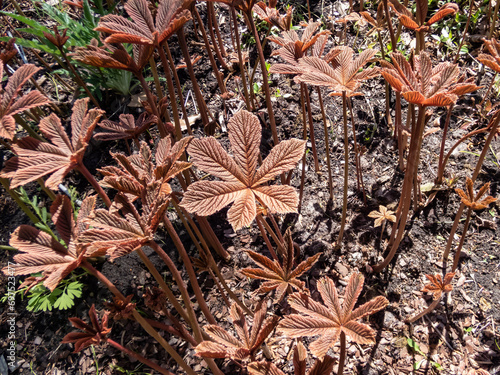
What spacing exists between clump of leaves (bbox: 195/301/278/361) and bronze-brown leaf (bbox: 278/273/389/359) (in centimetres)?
11

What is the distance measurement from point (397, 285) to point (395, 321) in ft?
0.67

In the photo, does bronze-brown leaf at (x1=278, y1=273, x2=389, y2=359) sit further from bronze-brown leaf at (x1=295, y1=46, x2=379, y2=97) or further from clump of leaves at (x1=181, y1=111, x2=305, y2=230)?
bronze-brown leaf at (x1=295, y1=46, x2=379, y2=97)

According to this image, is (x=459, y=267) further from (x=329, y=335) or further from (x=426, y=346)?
(x=329, y=335)

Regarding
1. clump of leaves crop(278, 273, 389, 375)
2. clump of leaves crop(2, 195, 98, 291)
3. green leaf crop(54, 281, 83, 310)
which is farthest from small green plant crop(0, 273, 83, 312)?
clump of leaves crop(278, 273, 389, 375)

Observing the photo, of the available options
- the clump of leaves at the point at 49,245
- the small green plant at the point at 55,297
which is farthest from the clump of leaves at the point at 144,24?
the small green plant at the point at 55,297

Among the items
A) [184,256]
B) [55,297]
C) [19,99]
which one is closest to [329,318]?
[184,256]

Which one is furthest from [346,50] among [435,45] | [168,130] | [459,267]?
[435,45]

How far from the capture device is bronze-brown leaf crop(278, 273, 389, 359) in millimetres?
1205

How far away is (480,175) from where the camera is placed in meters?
2.42

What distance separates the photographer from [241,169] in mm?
1297

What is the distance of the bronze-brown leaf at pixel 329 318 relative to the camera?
120 centimetres

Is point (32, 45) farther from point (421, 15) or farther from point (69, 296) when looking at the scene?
point (421, 15)

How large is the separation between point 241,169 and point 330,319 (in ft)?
2.05

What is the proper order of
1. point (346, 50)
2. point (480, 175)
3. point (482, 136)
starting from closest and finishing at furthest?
point (346, 50) → point (480, 175) → point (482, 136)
